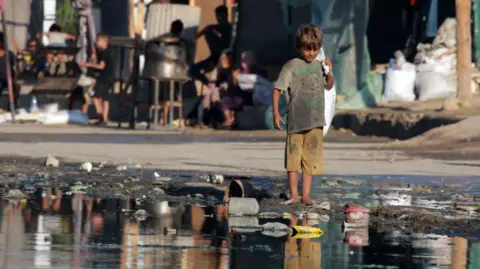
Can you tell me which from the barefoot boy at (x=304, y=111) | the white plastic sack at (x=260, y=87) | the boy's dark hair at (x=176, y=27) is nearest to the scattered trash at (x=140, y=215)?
the barefoot boy at (x=304, y=111)

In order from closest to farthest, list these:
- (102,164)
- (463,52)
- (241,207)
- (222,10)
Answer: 1. (241,207)
2. (102,164)
3. (463,52)
4. (222,10)

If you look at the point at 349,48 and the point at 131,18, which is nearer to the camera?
the point at 349,48

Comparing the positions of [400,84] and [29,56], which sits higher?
[29,56]

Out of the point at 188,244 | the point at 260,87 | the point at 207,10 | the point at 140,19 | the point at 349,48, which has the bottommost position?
the point at 188,244

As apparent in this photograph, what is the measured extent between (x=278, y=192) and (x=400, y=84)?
13.9 meters

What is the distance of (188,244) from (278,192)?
4073mm

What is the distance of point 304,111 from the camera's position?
12.2m

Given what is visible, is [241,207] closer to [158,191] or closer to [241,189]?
[241,189]

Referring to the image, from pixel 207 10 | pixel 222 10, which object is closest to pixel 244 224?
pixel 222 10

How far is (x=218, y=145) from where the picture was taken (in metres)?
20.8

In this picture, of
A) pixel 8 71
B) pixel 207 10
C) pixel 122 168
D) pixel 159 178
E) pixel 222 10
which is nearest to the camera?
pixel 159 178

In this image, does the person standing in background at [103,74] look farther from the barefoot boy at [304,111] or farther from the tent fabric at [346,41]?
the barefoot boy at [304,111]

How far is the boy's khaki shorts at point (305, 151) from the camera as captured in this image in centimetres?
1219

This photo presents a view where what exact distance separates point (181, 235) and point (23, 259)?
1.65 metres
